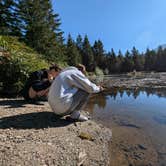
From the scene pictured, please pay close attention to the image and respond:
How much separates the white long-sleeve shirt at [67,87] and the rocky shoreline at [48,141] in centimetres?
42

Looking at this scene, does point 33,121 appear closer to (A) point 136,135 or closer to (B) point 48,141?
(B) point 48,141

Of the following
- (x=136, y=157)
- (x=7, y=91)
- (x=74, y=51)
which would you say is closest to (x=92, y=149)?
(x=136, y=157)

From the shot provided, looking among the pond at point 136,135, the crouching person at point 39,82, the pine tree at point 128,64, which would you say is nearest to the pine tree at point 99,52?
the pine tree at point 128,64

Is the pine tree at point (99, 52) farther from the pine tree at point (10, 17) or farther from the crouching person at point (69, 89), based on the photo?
the crouching person at point (69, 89)

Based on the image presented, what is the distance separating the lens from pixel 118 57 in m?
55.2

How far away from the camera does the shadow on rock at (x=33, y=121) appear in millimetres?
2961

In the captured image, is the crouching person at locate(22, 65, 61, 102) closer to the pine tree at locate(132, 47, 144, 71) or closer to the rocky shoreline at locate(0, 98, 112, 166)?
the rocky shoreline at locate(0, 98, 112, 166)

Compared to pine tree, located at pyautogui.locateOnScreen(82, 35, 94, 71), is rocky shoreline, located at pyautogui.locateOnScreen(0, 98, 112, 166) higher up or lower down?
lower down

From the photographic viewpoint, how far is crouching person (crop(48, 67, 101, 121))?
10.4ft

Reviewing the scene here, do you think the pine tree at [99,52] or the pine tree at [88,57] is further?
the pine tree at [99,52]

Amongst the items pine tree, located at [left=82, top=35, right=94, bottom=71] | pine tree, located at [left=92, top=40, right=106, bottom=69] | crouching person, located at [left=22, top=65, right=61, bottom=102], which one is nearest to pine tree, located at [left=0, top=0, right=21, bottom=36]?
crouching person, located at [left=22, top=65, right=61, bottom=102]

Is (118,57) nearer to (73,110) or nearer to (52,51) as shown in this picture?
(52,51)

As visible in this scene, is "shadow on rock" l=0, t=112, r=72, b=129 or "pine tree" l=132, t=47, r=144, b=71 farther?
"pine tree" l=132, t=47, r=144, b=71

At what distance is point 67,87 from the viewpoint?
128 inches
